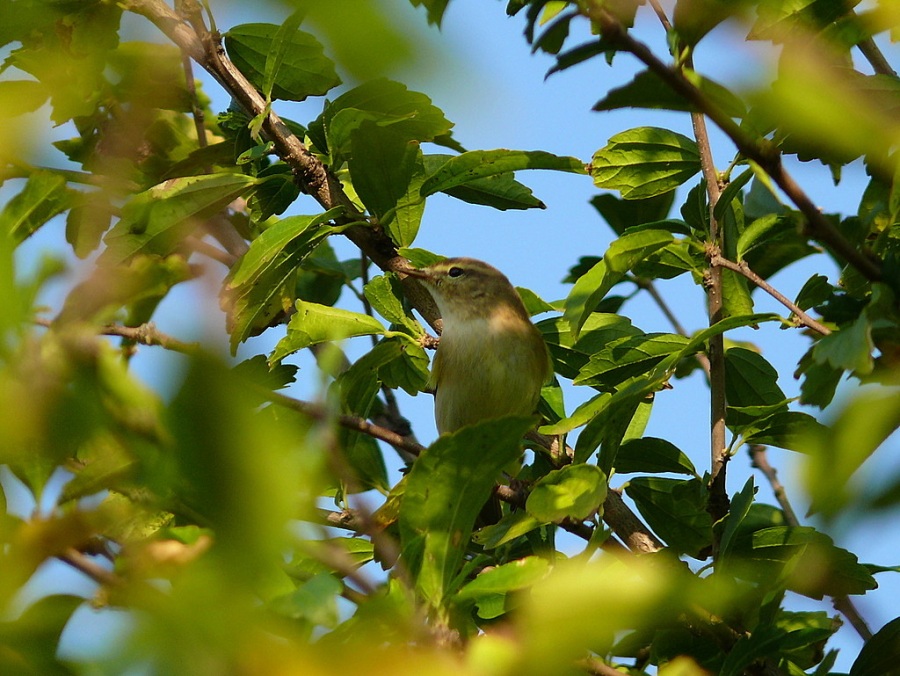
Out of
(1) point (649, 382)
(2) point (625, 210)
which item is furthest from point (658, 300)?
(1) point (649, 382)

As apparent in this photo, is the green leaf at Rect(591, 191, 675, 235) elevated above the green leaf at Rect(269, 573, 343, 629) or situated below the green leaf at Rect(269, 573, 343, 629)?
below

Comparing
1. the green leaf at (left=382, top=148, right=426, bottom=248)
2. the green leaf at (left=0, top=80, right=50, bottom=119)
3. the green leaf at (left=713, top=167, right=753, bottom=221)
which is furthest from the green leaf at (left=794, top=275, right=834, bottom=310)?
the green leaf at (left=0, top=80, right=50, bottom=119)

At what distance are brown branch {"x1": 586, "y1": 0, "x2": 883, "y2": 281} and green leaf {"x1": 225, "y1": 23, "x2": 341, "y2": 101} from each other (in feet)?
4.76

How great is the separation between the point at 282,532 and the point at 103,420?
15 cm

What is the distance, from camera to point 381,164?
273 centimetres

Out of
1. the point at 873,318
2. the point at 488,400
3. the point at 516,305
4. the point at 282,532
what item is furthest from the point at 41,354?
the point at 516,305

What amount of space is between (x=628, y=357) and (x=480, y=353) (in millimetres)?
1902

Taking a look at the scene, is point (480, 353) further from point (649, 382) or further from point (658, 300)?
point (649, 382)

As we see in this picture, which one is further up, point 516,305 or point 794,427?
point 794,427

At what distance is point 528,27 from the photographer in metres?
1.76

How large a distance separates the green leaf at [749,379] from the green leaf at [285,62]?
1392 millimetres

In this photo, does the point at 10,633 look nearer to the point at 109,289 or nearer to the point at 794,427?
the point at 109,289

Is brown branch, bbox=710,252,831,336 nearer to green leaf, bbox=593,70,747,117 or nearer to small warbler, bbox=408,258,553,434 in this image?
green leaf, bbox=593,70,747,117

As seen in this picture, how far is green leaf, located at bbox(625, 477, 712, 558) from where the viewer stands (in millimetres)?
2871
